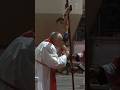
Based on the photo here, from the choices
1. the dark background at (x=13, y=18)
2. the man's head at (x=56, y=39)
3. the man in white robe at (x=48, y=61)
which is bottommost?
the man in white robe at (x=48, y=61)

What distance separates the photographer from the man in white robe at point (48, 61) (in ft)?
18.8

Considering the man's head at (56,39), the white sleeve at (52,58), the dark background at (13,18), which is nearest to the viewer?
the dark background at (13,18)

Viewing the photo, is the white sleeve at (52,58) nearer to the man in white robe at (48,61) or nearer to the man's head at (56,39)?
the man in white robe at (48,61)

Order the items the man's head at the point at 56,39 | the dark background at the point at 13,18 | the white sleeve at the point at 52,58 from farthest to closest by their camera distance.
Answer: the man's head at the point at 56,39
the white sleeve at the point at 52,58
the dark background at the point at 13,18

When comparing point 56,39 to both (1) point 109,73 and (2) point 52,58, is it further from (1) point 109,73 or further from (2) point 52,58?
(1) point 109,73

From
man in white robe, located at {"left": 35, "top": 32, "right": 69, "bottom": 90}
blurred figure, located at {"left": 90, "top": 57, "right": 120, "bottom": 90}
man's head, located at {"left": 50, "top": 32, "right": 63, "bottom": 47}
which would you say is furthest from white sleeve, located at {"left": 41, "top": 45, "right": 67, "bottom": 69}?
blurred figure, located at {"left": 90, "top": 57, "right": 120, "bottom": 90}

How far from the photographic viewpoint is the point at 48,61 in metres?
5.79

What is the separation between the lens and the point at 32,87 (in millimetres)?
3410

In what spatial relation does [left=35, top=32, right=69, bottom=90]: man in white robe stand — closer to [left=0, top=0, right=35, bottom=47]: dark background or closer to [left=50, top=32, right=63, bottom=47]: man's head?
[left=50, top=32, right=63, bottom=47]: man's head

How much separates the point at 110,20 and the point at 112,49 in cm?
22

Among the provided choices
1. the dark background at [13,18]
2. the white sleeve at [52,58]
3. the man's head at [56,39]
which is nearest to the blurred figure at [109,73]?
the dark background at [13,18]

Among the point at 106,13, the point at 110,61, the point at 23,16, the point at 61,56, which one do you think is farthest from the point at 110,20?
the point at 61,56

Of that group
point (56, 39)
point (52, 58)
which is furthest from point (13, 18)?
point (56, 39)

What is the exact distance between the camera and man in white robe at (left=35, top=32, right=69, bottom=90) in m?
5.72
